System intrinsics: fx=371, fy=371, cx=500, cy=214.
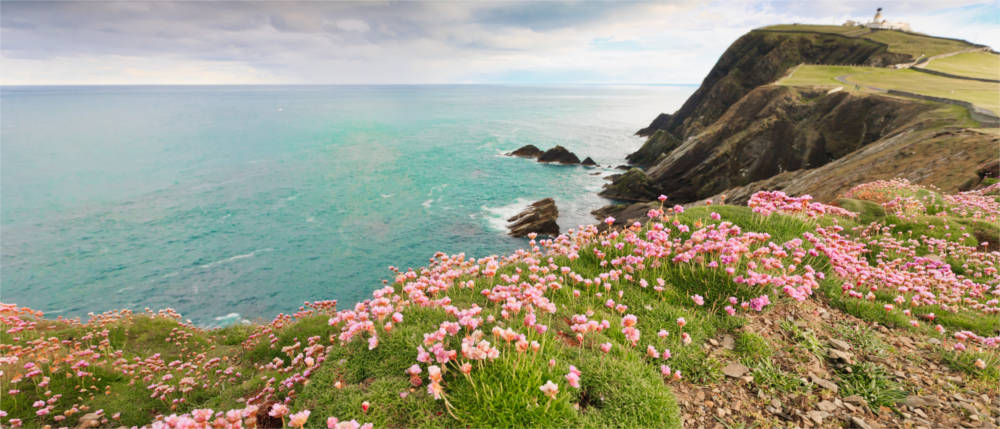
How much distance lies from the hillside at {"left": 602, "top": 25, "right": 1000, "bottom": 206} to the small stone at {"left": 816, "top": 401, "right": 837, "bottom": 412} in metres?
20.1

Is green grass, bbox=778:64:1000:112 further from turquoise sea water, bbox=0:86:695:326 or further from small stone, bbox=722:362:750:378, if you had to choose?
small stone, bbox=722:362:750:378

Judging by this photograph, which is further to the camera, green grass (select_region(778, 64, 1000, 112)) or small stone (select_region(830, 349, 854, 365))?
green grass (select_region(778, 64, 1000, 112))

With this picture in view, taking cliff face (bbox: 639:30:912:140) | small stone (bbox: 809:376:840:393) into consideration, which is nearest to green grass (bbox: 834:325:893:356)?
small stone (bbox: 809:376:840:393)

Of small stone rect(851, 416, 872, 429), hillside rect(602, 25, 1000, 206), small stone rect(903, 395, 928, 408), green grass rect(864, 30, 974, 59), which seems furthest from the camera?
green grass rect(864, 30, 974, 59)

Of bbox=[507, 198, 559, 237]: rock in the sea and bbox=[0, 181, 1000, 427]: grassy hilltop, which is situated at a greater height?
bbox=[0, 181, 1000, 427]: grassy hilltop

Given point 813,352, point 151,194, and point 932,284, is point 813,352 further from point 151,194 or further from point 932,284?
point 151,194

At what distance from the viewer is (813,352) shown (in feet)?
17.6

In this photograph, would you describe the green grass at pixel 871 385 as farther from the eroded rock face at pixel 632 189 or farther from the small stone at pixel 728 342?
the eroded rock face at pixel 632 189

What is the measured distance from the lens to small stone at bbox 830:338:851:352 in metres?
5.46

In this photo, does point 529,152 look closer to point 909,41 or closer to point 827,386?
point 827,386

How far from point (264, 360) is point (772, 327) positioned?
11.2 metres

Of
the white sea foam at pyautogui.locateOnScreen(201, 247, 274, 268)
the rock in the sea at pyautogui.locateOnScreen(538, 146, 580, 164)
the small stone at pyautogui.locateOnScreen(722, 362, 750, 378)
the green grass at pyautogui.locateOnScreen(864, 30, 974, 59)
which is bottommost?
the white sea foam at pyautogui.locateOnScreen(201, 247, 274, 268)

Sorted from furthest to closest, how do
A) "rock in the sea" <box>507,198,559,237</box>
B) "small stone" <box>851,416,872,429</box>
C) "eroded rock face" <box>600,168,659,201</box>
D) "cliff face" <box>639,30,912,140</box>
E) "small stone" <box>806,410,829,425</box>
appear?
"cliff face" <box>639,30,912,140</box>
"eroded rock face" <box>600,168,659,201</box>
"rock in the sea" <box>507,198,559,237</box>
"small stone" <box>806,410,829,425</box>
"small stone" <box>851,416,872,429</box>

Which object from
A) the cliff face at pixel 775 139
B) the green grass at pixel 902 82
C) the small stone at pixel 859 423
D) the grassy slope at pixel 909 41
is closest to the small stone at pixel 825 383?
the small stone at pixel 859 423
